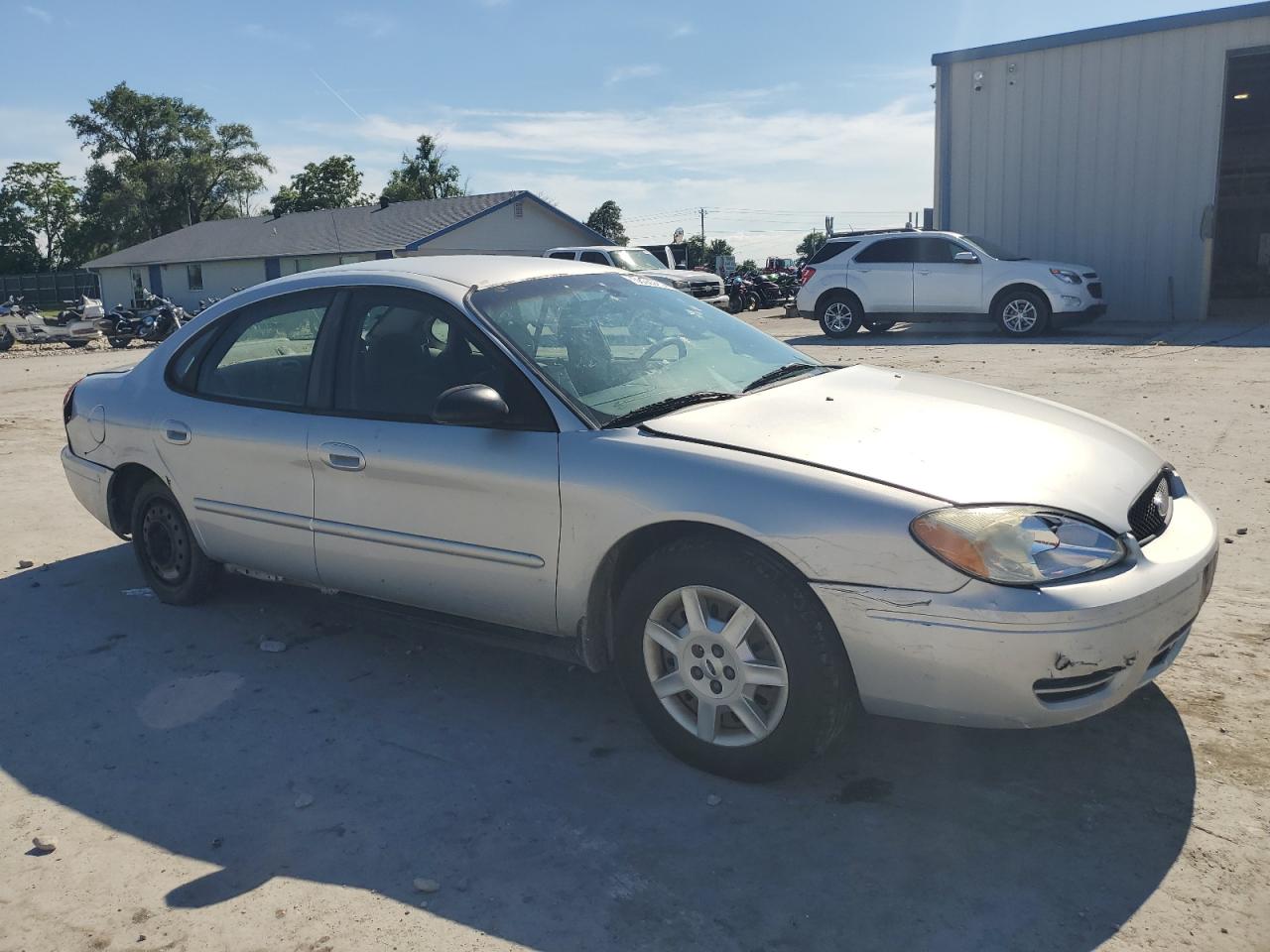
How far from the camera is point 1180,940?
2.40 metres

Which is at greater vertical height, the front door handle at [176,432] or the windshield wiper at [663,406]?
the windshield wiper at [663,406]

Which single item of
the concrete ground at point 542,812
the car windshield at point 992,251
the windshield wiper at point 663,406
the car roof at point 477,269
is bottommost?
the concrete ground at point 542,812

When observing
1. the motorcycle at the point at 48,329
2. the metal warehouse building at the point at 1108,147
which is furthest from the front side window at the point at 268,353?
the motorcycle at the point at 48,329

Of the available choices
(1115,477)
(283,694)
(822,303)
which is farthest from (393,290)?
(822,303)

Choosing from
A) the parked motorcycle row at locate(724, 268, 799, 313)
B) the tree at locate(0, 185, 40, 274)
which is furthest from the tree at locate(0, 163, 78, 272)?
the parked motorcycle row at locate(724, 268, 799, 313)

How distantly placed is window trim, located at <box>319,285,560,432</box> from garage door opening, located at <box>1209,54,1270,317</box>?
24408mm

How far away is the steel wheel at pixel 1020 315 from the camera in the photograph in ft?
53.3

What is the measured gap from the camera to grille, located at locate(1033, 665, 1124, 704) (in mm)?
2764

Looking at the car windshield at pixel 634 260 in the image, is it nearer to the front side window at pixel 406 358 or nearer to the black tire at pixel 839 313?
the black tire at pixel 839 313

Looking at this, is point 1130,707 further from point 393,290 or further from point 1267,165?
point 1267,165

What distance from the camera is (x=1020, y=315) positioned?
16.3m

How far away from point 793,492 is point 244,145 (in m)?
78.5

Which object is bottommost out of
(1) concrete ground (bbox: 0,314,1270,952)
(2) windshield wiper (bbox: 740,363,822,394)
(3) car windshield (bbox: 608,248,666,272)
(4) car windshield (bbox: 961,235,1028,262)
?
(1) concrete ground (bbox: 0,314,1270,952)

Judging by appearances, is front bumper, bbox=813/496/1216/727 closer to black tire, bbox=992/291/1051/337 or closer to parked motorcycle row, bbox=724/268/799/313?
black tire, bbox=992/291/1051/337
